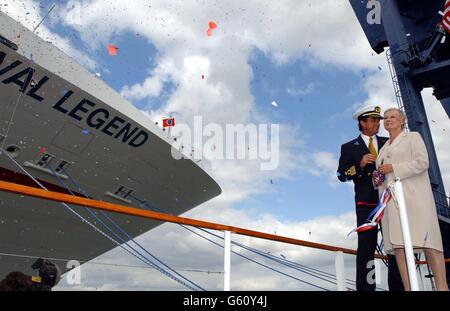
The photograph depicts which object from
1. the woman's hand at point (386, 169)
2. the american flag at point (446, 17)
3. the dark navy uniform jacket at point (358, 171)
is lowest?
the woman's hand at point (386, 169)

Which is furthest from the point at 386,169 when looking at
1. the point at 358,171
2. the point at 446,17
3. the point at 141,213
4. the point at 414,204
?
the point at 446,17

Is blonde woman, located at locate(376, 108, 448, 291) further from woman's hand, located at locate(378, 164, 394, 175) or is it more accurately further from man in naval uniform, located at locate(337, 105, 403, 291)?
man in naval uniform, located at locate(337, 105, 403, 291)

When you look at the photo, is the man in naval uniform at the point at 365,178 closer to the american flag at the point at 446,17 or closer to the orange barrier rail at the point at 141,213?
the orange barrier rail at the point at 141,213

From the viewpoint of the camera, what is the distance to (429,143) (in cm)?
998

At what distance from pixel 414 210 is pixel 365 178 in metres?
0.95

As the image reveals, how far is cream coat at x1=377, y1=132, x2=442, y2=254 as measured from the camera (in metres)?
2.34

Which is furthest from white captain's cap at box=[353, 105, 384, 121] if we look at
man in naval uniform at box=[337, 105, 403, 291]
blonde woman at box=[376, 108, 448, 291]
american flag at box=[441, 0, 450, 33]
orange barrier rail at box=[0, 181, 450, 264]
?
american flag at box=[441, 0, 450, 33]

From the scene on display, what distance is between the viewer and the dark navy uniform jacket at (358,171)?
3.27 m

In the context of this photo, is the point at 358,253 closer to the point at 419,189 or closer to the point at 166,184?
the point at 419,189

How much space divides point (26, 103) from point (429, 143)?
928 cm

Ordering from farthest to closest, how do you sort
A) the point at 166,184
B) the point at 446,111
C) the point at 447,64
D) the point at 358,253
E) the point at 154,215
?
the point at 446,111
the point at 447,64
the point at 166,184
the point at 358,253
the point at 154,215

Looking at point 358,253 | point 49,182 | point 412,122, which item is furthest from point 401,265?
point 412,122

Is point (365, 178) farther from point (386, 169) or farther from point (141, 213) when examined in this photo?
point (141, 213)

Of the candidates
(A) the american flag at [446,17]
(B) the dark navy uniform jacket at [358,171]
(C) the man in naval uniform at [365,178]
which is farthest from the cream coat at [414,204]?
(A) the american flag at [446,17]
